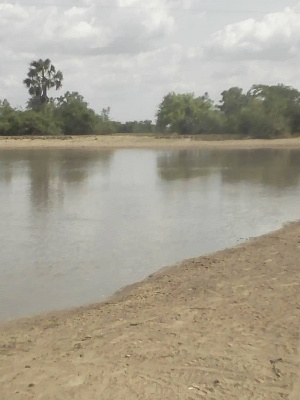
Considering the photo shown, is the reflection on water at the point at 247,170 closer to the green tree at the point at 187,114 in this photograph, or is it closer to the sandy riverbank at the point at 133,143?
the sandy riverbank at the point at 133,143

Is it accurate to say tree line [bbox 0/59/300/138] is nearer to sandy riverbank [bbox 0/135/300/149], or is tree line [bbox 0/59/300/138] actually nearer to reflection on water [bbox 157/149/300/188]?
sandy riverbank [bbox 0/135/300/149]

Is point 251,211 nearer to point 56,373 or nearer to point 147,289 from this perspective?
point 147,289

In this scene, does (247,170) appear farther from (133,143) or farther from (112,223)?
(133,143)

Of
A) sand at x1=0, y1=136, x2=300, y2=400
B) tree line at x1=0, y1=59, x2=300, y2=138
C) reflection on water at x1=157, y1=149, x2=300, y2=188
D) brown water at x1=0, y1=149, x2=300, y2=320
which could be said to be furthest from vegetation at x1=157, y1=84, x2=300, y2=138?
sand at x1=0, y1=136, x2=300, y2=400

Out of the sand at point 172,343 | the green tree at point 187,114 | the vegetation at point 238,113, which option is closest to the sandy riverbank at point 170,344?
the sand at point 172,343

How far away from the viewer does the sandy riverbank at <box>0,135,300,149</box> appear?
49.0 metres

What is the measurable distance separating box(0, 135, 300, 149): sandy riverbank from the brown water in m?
23.0

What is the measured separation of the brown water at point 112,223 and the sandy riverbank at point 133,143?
75.6 feet

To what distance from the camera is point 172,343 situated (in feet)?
18.0

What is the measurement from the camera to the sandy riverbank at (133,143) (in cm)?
4900

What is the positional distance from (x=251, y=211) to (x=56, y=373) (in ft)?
35.2

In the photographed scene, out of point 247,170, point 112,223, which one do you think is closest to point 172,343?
point 112,223

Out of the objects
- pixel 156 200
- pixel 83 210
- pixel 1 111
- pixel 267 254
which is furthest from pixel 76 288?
pixel 1 111

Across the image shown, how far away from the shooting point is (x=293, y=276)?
7.64 meters
